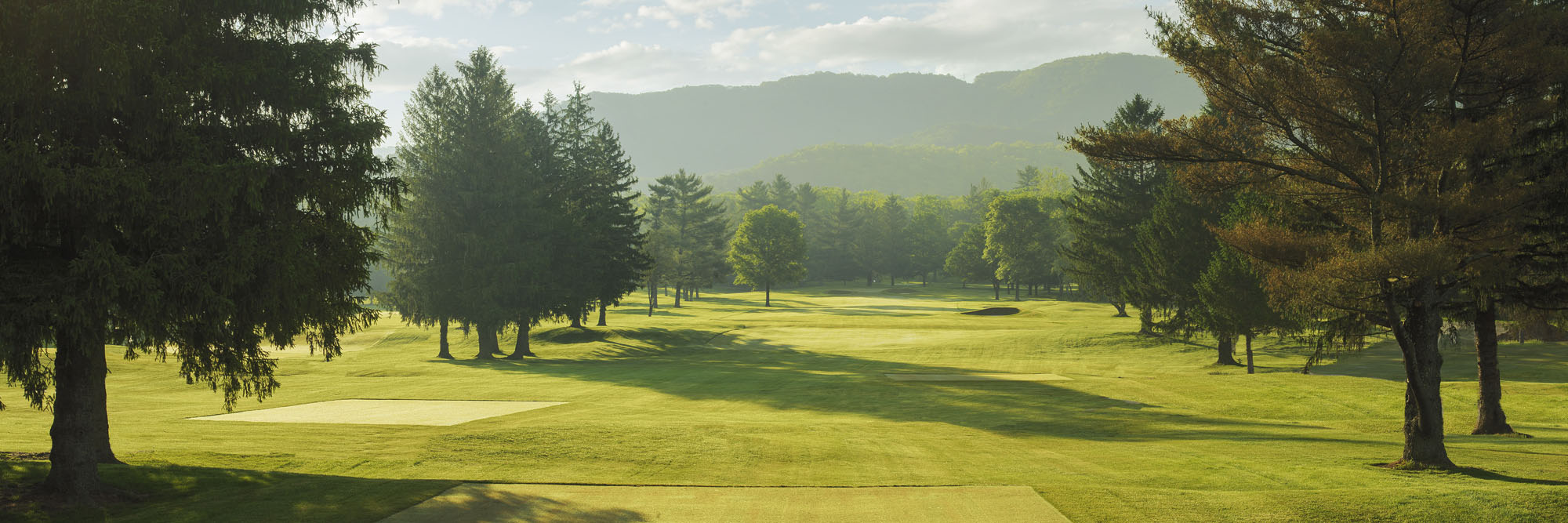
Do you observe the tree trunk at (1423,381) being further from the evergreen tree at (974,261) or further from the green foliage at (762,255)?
the evergreen tree at (974,261)

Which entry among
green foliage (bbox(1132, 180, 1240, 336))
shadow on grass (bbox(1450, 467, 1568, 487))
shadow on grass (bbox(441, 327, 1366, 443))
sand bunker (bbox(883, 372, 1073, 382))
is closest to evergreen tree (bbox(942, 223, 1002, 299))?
shadow on grass (bbox(441, 327, 1366, 443))

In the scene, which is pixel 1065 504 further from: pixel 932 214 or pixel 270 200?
pixel 932 214

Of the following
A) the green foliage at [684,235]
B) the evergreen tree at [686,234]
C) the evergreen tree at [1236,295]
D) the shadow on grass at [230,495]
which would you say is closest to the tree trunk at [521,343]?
the shadow on grass at [230,495]

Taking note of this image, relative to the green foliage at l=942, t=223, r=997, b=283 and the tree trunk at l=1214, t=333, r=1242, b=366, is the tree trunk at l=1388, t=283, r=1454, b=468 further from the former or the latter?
the green foliage at l=942, t=223, r=997, b=283

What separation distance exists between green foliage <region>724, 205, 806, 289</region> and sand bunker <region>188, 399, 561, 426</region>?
211 feet

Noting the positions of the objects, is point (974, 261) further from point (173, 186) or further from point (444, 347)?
point (173, 186)

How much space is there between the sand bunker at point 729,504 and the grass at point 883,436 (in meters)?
0.53

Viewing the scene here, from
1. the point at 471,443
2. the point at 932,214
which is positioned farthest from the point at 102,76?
the point at 932,214

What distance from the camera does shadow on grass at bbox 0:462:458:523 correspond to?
10.1 metres

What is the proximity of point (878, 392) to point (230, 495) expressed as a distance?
1945 centimetres

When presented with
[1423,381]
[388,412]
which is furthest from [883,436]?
[388,412]

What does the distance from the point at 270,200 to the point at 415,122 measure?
106ft

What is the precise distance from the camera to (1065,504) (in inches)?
413

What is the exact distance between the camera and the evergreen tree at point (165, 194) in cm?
1001
